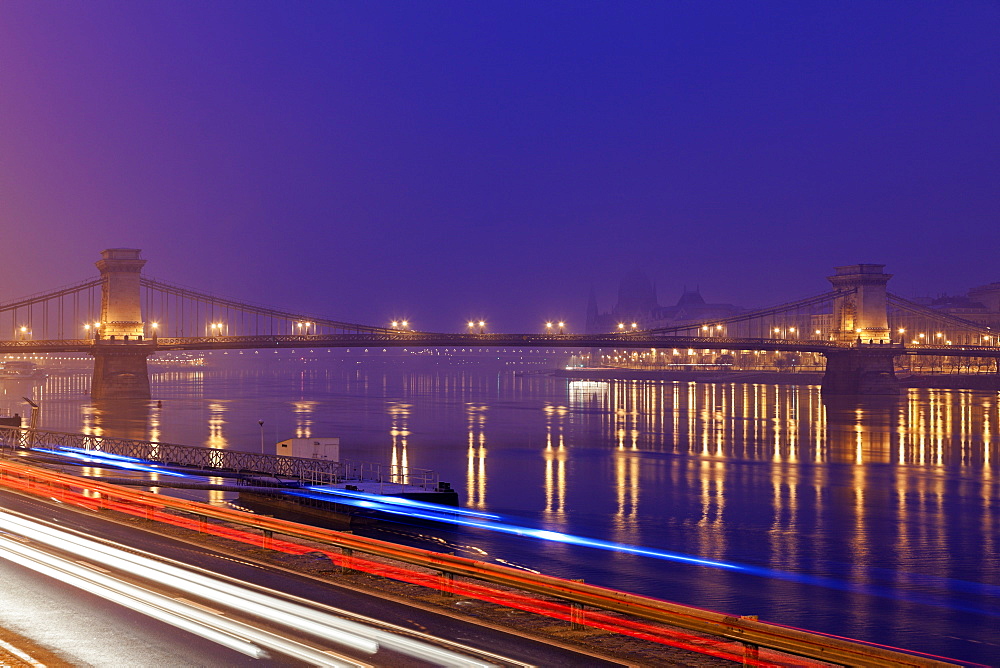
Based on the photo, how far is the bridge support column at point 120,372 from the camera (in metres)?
119

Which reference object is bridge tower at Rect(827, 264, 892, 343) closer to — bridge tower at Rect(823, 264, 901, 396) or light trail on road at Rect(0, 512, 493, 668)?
bridge tower at Rect(823, 264, 901, 396)

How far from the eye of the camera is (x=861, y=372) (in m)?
134

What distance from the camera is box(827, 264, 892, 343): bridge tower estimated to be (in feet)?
464

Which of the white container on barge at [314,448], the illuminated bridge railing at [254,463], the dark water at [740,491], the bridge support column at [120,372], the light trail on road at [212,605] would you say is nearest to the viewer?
the light trail on road at [212,605]

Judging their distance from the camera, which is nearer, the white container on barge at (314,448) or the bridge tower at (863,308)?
the white container on barge at (314,448)

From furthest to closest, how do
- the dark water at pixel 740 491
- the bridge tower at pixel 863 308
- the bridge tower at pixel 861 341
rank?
the bridge tower at pixel 863 308 → the bridge tower at pixel 861 341 → the dark water at pixel 740 491

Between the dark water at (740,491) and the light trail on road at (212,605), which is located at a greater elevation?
the light trail on road at (212,605)

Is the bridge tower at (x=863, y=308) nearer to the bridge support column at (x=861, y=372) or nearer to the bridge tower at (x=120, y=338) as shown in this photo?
the bridge support column at (x=861, y=372)

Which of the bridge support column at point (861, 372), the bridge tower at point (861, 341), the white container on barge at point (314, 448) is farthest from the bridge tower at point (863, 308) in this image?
the white container on barge at point (314, 448)

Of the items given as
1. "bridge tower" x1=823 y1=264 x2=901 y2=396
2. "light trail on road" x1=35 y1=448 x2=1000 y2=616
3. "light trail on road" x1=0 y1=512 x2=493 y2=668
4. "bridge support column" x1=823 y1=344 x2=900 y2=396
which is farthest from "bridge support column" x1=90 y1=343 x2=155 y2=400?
"light trail on road" x1=0 y1=512 x2=493 y2=668

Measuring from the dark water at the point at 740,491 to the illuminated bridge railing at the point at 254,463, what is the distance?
2.74 meters

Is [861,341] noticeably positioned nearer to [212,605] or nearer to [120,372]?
[120,372]

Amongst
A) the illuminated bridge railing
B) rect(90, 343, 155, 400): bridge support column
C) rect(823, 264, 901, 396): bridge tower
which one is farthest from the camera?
rect(823, 264, 901, 396): bridge tower

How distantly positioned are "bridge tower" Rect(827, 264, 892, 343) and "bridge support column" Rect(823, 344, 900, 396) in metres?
4.27
